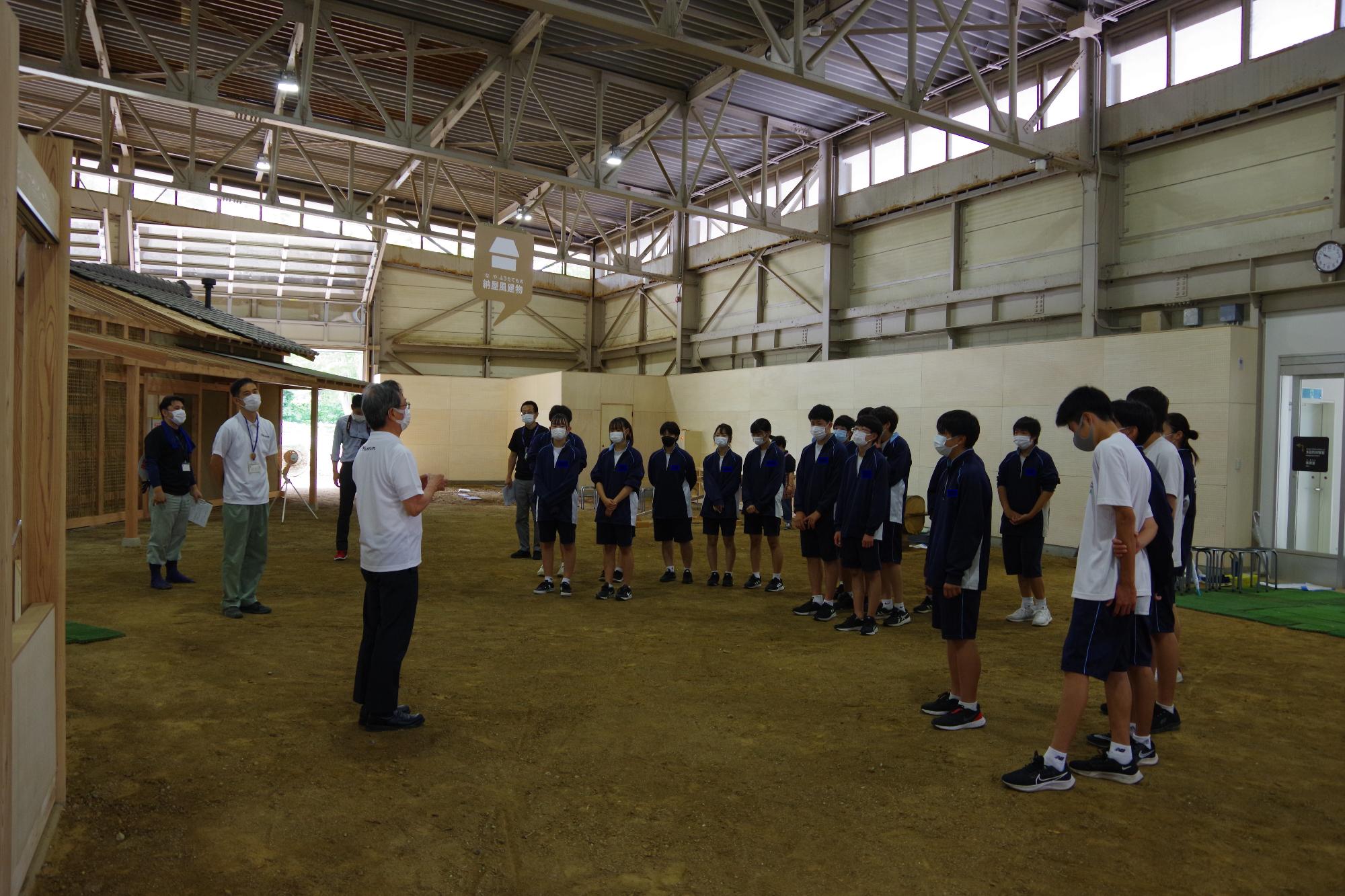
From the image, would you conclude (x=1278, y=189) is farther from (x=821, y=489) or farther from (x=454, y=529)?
(x=454, y=529)

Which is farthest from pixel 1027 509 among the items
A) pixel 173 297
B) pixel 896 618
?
pixel 173 297

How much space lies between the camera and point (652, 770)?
11.3ft

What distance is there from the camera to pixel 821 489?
252 inches

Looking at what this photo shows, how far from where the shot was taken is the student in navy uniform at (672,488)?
7.36 m

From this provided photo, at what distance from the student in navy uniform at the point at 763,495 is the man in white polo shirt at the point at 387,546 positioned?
3.98 meters

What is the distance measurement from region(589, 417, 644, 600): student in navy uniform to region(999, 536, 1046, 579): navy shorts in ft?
9.40

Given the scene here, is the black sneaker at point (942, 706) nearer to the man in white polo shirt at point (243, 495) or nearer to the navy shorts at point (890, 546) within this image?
the navy shorts at point (890, 546)

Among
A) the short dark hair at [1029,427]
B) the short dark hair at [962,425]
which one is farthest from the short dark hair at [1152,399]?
the short dark hair at [1029,427]

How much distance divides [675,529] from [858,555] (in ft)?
7.13

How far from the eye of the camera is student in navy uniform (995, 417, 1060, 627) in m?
6.06

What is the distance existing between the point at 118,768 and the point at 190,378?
35.2ft

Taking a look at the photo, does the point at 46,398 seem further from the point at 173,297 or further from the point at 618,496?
the point at 173,297

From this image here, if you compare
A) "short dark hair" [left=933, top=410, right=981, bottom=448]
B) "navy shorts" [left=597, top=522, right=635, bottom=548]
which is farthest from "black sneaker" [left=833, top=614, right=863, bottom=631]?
"short dark hair" [left=933, top=410, right=981, bottom=448]

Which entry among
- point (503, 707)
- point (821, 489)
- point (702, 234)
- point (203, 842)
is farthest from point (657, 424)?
point (203, 842)
